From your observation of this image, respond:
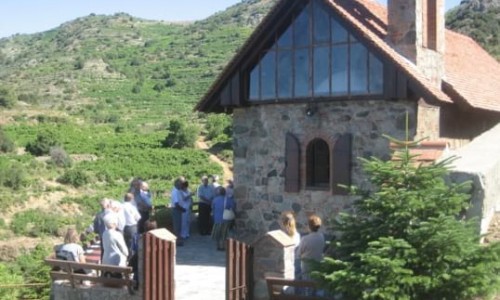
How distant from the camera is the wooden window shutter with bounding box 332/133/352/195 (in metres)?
14.6

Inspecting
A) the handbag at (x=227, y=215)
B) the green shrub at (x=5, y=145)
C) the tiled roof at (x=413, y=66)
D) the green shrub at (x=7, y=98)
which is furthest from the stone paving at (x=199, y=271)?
the green shrub at (x=7, y=98)

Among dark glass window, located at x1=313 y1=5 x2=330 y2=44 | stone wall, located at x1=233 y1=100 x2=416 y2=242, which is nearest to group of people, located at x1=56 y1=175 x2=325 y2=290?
stone wall, located at x1=233 y1=100 x2=416 y2=242

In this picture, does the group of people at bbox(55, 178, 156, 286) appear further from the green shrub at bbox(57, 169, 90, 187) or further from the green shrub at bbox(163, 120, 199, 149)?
the green shrub at bbox(163, 120, 199, 149)

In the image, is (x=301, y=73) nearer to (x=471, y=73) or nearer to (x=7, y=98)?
(x=471, y=73)

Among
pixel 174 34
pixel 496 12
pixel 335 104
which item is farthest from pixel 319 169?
pixel 174 34

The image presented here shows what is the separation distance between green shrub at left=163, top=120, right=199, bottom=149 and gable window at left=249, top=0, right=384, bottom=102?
2897 cm

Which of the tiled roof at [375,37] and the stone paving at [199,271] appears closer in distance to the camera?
the stone paving at [199,271]

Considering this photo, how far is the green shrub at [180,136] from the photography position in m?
44.7

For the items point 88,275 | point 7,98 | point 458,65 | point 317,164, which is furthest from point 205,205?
point 7,98

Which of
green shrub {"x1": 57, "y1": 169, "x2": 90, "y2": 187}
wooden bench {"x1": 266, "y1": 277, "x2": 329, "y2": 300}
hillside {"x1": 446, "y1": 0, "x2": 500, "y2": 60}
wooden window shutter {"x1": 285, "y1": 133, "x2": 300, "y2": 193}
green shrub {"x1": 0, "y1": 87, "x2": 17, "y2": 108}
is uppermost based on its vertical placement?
hillside {"x1": 446, "y1": 0, "x2": 500, "y2": 60}

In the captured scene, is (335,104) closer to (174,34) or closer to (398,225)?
(398,225)

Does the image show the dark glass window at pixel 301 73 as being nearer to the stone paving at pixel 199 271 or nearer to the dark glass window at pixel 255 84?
the dark glass window at pixel 255 84

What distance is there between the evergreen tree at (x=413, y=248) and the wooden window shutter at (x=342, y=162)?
5992 mm

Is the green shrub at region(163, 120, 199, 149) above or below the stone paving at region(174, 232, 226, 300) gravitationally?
above
